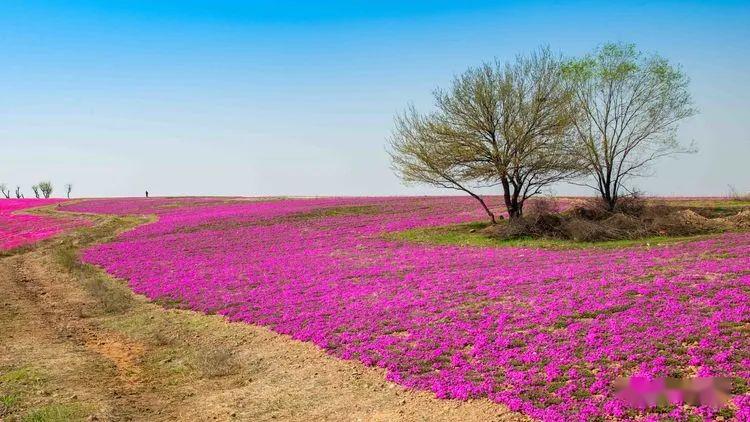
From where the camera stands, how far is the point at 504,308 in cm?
1558

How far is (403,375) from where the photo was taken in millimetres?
11703

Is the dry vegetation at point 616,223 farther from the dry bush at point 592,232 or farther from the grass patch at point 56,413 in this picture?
the grass patch at point 56,413

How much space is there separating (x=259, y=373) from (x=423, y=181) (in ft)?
87.4

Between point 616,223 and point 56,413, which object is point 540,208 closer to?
point 616,223

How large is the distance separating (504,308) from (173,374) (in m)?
9.14

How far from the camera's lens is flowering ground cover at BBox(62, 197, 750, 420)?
10.3m

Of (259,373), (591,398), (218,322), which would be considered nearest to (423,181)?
(218,322)

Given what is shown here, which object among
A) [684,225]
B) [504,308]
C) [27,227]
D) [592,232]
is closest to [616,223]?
[592,232]

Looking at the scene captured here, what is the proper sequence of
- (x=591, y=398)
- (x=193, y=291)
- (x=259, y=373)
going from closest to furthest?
(x=591, y=398), (x=259, y=373), (x=193, y=291)

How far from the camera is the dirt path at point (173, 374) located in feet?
34.5

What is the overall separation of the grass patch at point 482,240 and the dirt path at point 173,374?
17599mm

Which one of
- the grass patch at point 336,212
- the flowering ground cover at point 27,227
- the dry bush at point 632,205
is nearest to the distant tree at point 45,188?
the flowering ground cover at point 27,227

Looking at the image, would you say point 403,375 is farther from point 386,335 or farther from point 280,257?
A: point 280,257

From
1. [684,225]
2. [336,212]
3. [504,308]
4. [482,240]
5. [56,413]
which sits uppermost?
[336,212]
